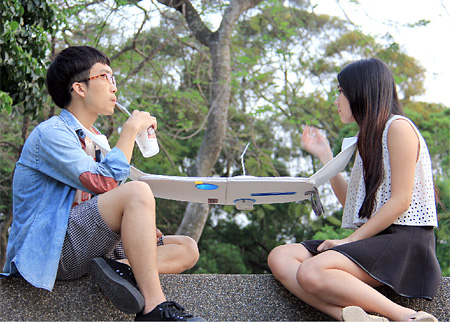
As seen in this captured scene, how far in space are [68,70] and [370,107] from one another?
4.45ft

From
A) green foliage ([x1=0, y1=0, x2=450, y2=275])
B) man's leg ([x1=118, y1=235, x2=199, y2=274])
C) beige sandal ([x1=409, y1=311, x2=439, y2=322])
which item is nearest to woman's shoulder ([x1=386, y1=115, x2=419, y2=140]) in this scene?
beige sandal ([x1=409, y1=311, x2=439, y2=322])

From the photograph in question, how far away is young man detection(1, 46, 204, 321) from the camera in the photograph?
1.83 metres

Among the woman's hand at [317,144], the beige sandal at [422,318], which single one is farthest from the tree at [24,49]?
the beige sandal at [422,318]

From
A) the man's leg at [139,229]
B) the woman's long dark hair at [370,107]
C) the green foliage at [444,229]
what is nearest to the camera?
the man's leg at [139,229]

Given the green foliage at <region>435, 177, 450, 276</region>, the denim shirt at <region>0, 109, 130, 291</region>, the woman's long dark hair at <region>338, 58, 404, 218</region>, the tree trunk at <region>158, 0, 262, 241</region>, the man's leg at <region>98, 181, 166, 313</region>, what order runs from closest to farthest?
the man's leg at <region>98, 181, 166, 313</region> → the denim shirt at <region>0, 109, 130, 291</region> → the woman's long dark hair at <region>338, 58, 404, 218</region> → the green foliage at <region>435, 177, 450, 276</region> → the tree trunk at <region>158, 0, 262, 241</region>

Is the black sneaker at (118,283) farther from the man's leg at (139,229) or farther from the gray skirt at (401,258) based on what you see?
the gray skirt at (401,258)

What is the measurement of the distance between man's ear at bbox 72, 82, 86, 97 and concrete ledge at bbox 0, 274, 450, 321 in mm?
805

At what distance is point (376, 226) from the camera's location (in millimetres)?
2090

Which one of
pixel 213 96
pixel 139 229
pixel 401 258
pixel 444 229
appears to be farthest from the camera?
pixel 444 229

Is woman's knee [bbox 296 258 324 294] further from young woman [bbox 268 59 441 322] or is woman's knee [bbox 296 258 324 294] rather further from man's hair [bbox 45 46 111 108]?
man's hair [bbox 45 46 111 108]

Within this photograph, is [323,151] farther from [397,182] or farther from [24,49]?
[24,49]

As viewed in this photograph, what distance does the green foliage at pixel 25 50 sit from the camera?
11.3ft

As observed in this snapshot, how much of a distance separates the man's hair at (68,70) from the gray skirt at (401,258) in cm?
134

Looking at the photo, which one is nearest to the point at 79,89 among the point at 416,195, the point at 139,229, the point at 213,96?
the point at 139,229
